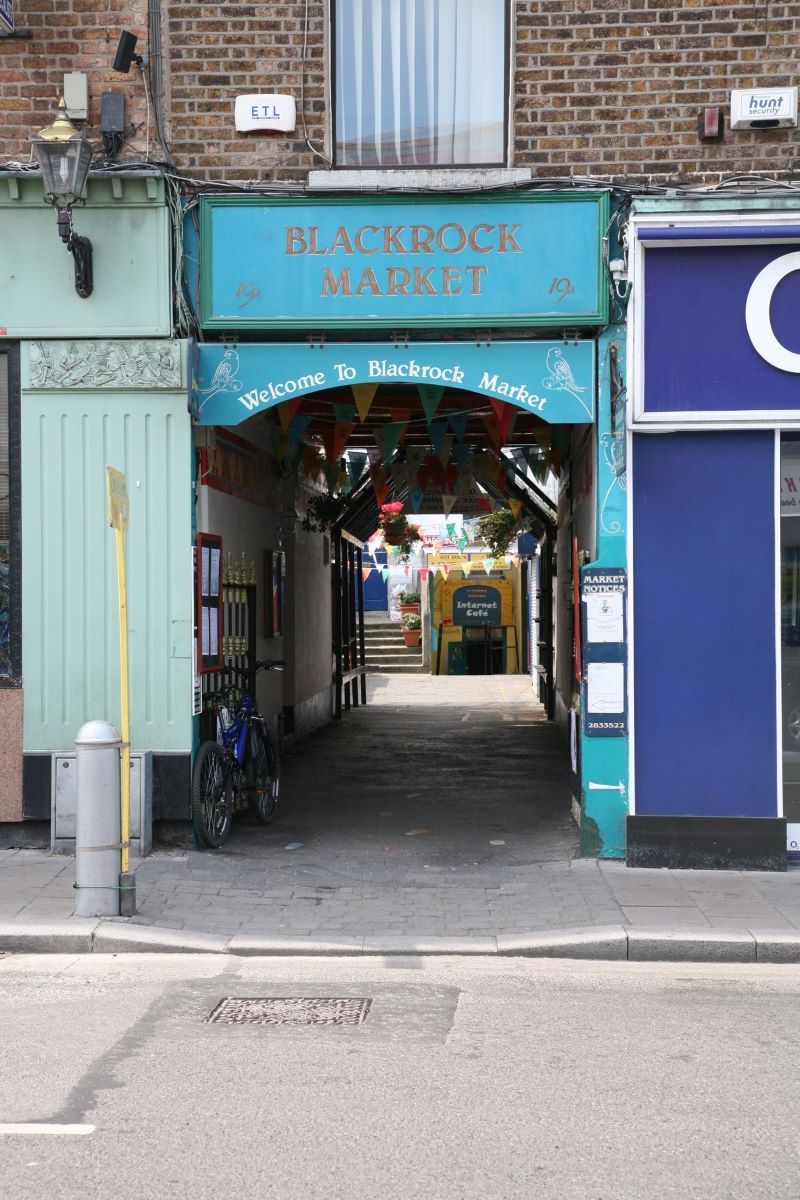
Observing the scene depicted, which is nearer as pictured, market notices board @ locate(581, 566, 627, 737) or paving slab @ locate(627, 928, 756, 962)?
paving slab @ locate(627, 928, 756, 962)

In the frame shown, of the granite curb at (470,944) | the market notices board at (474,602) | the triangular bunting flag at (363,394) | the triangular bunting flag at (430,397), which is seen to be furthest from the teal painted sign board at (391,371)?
the market notices board at (474,602)

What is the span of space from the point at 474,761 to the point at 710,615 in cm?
606

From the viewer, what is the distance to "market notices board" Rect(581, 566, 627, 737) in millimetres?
8492

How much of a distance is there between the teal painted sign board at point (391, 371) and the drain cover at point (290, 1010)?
4.35m

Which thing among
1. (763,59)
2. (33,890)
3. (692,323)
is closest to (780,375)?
(692,323)

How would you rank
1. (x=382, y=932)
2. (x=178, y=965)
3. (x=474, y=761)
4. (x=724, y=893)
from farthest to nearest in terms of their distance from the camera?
(x=474, y=761) < (x=724, y=893) < (x=382, y=932) < (x=178, y=965)

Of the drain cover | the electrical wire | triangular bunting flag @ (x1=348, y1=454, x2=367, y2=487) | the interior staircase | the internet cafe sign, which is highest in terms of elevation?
the electrical wire

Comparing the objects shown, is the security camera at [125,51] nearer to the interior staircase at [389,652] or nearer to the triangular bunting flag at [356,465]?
the triangular bunting flag at [356,465]

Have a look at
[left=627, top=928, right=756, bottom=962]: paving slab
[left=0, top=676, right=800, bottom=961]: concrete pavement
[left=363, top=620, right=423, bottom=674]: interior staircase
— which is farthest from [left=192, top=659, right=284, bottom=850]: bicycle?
[left=363, top=620, right=423, bottom=674]: interior staircase

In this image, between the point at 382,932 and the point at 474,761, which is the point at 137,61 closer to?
Result: the point at 382,932

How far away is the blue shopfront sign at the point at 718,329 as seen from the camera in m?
8.41

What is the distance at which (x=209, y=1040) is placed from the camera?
5.40 metres

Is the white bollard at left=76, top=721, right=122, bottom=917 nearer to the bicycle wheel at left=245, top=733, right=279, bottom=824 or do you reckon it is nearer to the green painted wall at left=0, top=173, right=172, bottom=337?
the bicycle wheel at left=245, top=733, right=279, bottom=824

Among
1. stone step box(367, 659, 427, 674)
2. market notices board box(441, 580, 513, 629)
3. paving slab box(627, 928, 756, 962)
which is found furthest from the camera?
stone step box(367, 659, 427, 674)
